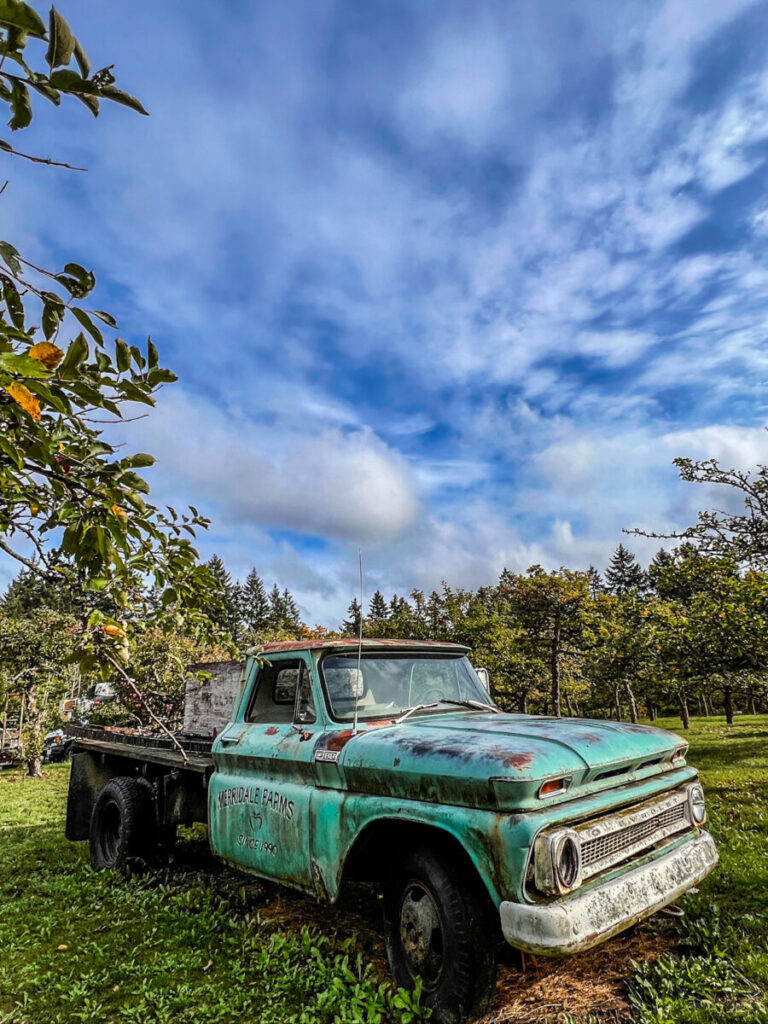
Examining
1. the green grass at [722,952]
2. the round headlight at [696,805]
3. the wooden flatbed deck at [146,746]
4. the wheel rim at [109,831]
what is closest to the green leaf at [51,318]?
the wooden flatbed deck at [146,746]

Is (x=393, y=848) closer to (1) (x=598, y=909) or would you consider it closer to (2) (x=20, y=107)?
(1) (x=598, y=909)

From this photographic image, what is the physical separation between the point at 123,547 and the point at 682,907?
13.8ft

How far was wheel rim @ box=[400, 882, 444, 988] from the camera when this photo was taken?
3035 millimetres

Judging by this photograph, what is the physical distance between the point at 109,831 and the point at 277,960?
10.5ft

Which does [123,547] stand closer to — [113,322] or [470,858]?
[113,322]

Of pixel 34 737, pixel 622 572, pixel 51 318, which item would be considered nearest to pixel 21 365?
pixel 51 318

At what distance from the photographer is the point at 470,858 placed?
2.89 metres

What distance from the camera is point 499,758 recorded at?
2.79 meters

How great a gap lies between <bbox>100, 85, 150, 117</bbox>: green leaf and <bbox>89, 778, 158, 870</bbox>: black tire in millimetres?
5715

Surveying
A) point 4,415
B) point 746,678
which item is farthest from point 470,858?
point 746,678

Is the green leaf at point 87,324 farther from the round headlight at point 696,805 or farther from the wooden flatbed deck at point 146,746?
the round headlight at point 696,805

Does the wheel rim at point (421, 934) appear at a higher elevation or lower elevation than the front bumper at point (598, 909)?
lower

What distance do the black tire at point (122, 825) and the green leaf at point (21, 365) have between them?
5345 mm

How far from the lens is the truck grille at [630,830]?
2.86m
